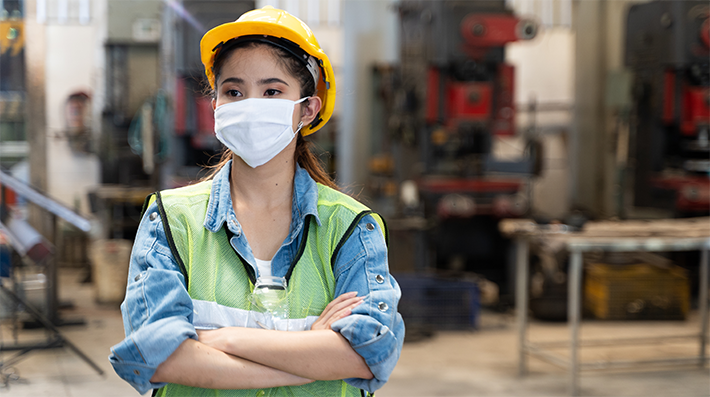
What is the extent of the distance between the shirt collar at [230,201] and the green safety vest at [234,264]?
0.06ft

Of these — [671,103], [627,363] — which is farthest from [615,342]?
[671,103]

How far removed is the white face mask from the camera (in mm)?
1312

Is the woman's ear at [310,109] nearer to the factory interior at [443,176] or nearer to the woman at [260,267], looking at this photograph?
the woman at [260,267]

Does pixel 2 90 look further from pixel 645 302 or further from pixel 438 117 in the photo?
pixel 645 302

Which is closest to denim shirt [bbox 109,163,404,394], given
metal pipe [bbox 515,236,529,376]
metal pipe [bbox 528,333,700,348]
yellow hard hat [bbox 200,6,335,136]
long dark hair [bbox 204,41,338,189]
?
long dark hair [bbox 204,41,338,189]

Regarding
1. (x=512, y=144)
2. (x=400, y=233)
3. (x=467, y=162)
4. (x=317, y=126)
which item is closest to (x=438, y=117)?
(x=467, y=162)

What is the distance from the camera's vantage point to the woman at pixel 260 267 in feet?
3.89

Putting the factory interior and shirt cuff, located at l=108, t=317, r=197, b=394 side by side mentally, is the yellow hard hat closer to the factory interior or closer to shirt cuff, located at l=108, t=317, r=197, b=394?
shirt cuff, located at l=108, t=317, r=197, b=394

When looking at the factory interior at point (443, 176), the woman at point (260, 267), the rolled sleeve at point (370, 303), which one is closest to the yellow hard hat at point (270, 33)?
the woman at point (260, 267)

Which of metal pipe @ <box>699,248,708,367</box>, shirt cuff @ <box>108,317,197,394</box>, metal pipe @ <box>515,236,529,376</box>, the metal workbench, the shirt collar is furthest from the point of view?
metal pipe @ <box>699,248,708,367</box>

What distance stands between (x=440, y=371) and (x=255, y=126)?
2.88m

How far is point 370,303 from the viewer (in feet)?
4.08

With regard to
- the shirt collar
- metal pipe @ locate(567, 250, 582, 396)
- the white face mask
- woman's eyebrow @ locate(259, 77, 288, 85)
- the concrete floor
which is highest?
woman's eyebrow @ locate(259, 77, 288, 85)

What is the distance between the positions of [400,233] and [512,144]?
3.05 meters
